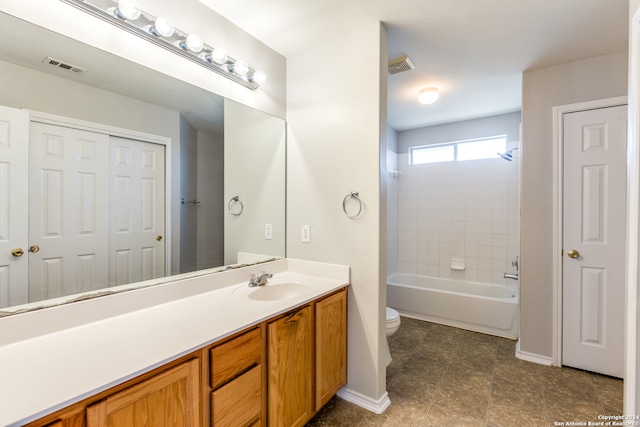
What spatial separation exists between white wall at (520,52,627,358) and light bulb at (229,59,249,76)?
2.25 metres

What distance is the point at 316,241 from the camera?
6.57 feet

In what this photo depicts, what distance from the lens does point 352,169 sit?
6.04 ft

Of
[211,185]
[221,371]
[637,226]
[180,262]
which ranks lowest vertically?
[221,371]

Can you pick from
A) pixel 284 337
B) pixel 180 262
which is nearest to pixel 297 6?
pixel 180 262

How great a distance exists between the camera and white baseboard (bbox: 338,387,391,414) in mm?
1764

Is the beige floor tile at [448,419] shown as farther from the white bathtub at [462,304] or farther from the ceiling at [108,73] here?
the ceiling at [108,73]

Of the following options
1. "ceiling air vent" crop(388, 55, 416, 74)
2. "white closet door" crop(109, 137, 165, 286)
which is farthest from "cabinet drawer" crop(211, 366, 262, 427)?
"ceiling air vent" crop(388, 55, 416, 74)

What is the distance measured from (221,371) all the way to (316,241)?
3.48 ft

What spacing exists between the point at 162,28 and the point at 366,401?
2.32m

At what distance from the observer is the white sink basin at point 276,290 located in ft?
5.52

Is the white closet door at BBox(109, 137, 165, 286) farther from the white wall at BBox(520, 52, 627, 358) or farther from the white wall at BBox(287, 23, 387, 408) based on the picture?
the white wall at BBox(520, 52, 627, 358)

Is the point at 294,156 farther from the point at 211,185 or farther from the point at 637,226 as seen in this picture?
the point at 637,226

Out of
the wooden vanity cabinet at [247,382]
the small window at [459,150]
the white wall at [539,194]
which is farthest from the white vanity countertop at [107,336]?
the small window at [459,150]

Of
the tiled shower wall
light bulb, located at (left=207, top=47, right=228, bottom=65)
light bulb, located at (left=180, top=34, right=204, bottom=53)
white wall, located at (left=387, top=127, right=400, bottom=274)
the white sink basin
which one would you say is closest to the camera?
light bulb, located at (left=180, top=34, right=204, bottom=53)
